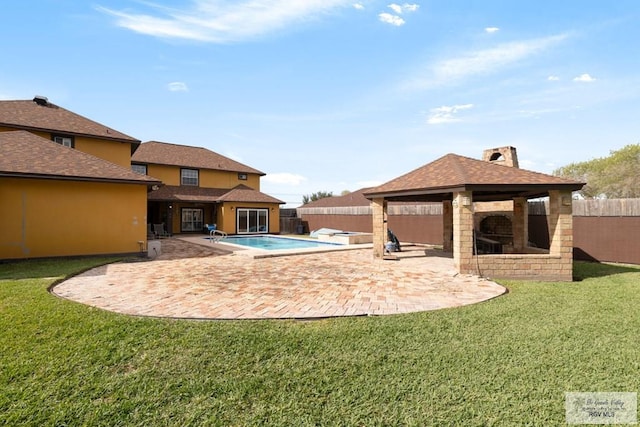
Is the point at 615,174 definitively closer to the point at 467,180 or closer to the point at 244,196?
the point at 467,180

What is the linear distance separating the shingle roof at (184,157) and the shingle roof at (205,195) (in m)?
2.06

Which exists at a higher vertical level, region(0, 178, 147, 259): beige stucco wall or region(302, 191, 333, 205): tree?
region(302, 191, 333, 205): tree

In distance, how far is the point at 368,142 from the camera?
79.8ft

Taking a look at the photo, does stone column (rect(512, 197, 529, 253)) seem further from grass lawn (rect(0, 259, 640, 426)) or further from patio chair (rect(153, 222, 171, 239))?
patio chair (rect(153, 222, 171, 239))

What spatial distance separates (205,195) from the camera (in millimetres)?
26438

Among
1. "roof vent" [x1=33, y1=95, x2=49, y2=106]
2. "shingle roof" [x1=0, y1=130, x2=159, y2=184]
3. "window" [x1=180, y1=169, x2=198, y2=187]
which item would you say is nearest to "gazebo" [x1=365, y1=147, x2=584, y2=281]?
"shingle roof" [x1=0, y1=130, x2=159, y2=184]

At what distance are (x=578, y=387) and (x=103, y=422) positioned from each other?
496 centimetres

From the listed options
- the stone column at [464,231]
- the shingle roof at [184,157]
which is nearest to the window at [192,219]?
the shingle roof at [184,157]

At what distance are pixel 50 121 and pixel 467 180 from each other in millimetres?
21309

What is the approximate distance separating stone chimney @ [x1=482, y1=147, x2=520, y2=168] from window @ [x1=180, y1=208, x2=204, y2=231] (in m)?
22.8

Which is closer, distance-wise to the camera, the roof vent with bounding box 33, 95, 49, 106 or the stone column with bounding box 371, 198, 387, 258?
the stone column with bounding box 371, 198, 387, 258

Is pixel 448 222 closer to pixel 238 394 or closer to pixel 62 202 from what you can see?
pixel 238 394

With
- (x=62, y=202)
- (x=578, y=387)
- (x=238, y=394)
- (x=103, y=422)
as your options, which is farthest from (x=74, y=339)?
(x=62, y=202)

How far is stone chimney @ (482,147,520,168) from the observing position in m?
17.3
